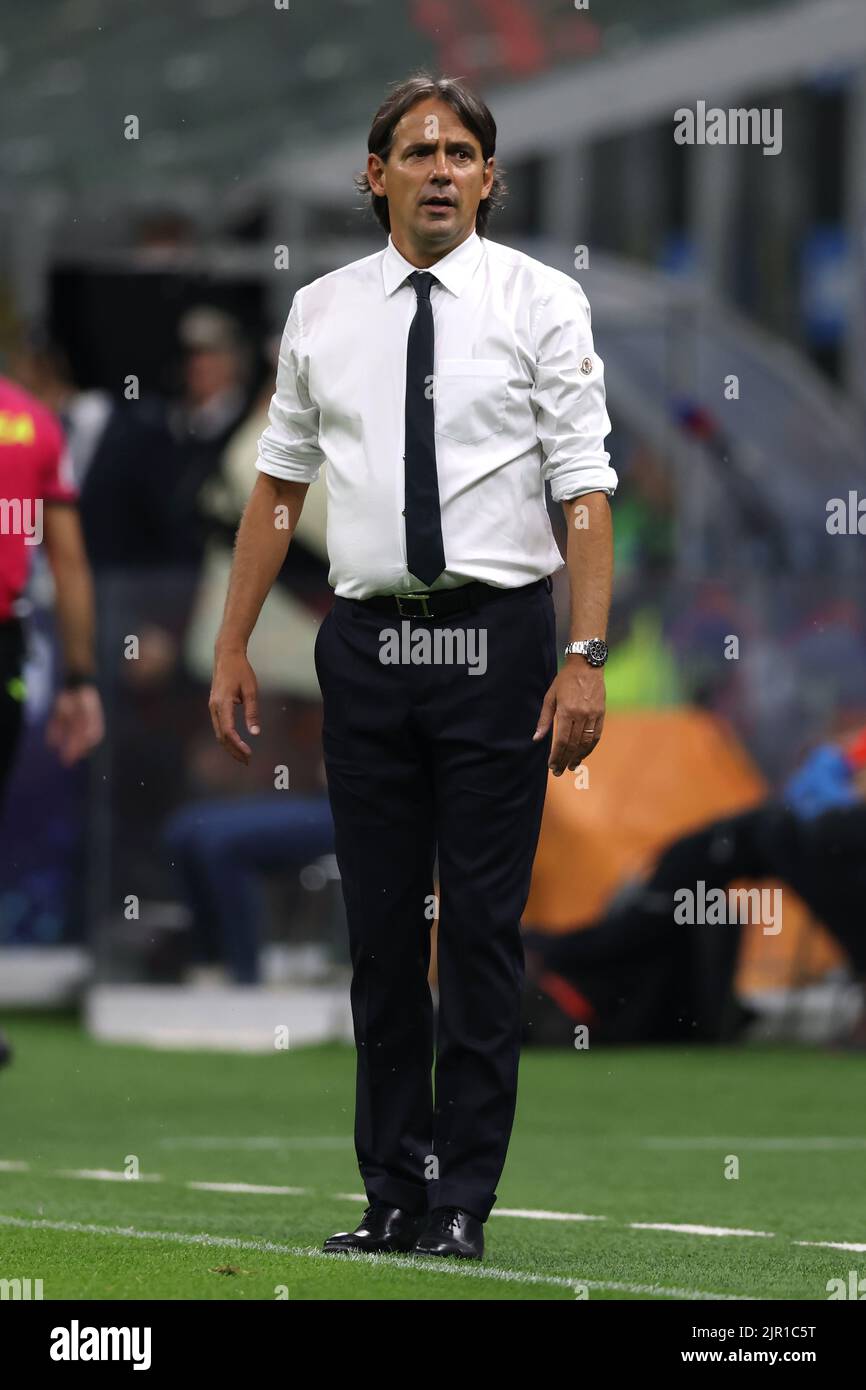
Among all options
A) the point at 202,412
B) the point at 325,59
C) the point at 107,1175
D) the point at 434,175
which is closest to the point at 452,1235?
the point at 434,175

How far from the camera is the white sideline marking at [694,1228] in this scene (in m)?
6.34

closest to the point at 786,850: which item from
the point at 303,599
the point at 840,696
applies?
the point at 840,696

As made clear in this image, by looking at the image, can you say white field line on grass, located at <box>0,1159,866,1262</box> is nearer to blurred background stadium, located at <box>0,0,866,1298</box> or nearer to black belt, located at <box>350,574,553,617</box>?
blurred background stadium, located at <box>0,0,866,1298</box>

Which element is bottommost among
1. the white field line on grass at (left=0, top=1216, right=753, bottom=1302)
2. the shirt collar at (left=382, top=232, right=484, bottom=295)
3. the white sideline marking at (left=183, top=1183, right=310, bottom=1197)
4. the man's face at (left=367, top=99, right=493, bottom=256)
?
the white sideline marking at (left=183, top=1183, right=310, bottom=1197)

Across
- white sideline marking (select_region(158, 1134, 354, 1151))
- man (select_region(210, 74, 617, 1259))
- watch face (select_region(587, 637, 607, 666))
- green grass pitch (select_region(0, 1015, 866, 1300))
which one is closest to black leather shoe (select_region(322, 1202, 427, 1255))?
man (select_region(210, 74, 617, 1259))

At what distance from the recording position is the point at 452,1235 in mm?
5480

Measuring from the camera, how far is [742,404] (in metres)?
13.9

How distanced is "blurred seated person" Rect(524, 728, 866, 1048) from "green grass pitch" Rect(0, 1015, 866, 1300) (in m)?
0.16

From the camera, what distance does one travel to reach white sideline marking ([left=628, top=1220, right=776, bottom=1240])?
20.8 feet

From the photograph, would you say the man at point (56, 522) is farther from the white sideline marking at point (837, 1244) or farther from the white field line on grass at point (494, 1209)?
the white sideline marking at point (837, 1244)

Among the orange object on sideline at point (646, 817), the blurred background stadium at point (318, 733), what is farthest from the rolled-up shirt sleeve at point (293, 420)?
the orange object on sideline at point (646, 817)

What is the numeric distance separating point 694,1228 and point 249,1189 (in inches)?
48.5

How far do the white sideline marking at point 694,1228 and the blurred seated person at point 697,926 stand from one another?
14.5ft

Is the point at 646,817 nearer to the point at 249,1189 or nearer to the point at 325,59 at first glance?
the point at 249,1189
